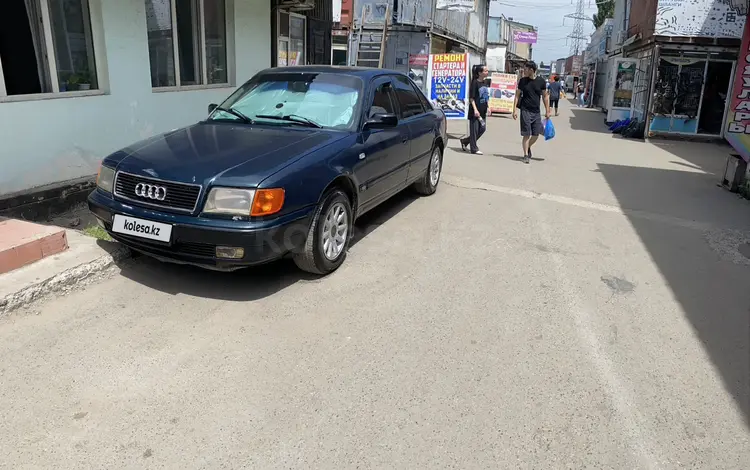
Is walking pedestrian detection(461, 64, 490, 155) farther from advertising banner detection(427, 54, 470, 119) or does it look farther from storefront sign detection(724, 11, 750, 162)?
advertising banner detection(427, 54, 470, 119)

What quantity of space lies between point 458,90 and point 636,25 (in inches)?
334

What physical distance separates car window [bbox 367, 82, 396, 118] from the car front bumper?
167 centimetres

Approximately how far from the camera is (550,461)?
2.74 meters

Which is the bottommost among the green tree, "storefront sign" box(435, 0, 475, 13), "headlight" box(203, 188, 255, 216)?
"headlight" box(203, 188, 255, 216)

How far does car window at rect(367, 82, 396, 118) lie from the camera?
222 inches

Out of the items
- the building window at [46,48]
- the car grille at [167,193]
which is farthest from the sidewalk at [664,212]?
the building window at [46,48]

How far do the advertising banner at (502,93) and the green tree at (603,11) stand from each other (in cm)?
3706

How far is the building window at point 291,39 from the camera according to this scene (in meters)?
10.6

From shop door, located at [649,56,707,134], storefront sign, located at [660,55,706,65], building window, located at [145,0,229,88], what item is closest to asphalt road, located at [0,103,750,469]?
building window, located at [145,0,229,88]

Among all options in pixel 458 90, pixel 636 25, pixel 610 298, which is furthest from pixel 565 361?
pixel 636 25

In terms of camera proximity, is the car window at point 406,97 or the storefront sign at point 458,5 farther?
the storefront sign at point 458,5

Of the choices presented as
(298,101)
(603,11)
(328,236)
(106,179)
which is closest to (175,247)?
(106,179)

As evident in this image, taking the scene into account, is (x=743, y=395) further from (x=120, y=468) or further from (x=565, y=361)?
(x=120, y=468)

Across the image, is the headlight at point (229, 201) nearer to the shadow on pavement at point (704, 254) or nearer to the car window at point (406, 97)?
→ the car window at point (406, 97)
